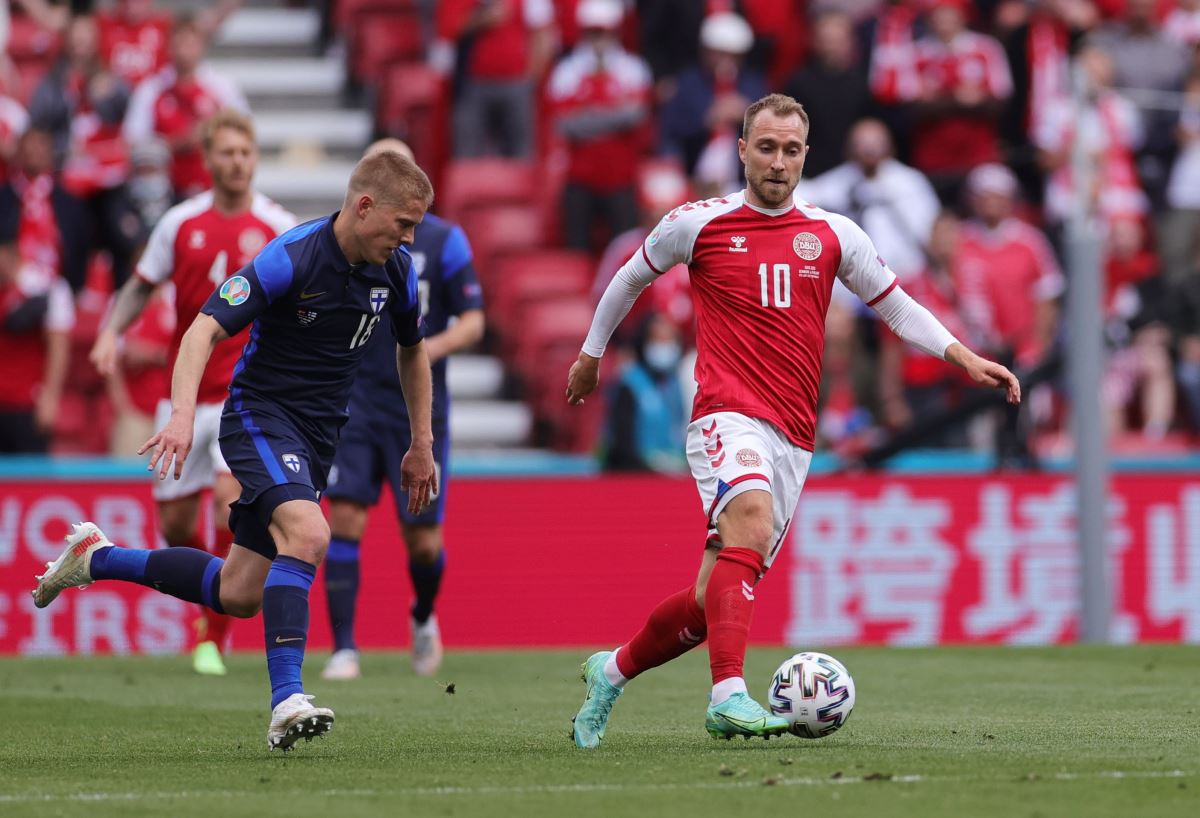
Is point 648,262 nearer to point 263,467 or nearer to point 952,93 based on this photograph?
point 263,467

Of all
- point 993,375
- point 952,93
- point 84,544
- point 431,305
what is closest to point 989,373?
point 993,375

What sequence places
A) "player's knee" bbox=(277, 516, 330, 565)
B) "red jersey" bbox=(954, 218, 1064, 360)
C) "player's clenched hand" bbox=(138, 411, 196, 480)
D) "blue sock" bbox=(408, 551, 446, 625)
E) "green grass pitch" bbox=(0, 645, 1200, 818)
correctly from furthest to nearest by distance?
"red jersey" bbox=(954, 218, 1064, 360) → "blue sock" bbox=(408, 551, 446, 625) → "player's knee" bbox=(277, 516, 330, 565) → "player's clenched hand" bbox=(138, 411, 196, 480) → "green grass pitch" bbox=(0, 645, 1200, 818)

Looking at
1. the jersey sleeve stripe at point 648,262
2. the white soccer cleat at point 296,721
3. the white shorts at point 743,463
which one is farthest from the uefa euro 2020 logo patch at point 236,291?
the white shorts at point 743,463

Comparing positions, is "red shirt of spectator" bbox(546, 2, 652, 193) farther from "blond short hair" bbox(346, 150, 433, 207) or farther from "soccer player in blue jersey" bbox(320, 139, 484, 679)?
"blond short hair" bbox(346, 150, 433, 207)

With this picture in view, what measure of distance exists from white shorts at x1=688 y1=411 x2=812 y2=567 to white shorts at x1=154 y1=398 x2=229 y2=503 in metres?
4.20

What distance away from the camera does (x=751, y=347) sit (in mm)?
8031

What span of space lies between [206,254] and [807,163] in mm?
7798

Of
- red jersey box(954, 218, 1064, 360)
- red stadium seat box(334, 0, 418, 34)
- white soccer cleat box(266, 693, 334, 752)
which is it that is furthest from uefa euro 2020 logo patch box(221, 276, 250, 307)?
red stadium seat box(334, 0, 418, 34)

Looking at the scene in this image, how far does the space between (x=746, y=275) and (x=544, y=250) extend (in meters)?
10.7

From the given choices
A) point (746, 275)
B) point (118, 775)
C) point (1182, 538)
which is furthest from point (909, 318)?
point (1182, 538)

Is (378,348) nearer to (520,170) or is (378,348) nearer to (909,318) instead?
(909,318)

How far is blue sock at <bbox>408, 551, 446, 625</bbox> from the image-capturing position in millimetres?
11750

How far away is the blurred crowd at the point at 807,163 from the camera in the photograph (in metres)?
16.2

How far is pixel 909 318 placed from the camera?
8.22 m
